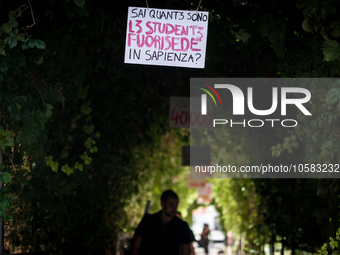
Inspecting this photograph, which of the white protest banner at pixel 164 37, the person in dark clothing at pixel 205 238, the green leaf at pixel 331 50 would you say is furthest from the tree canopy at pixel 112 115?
the person in dark clothing at pixel 205 238

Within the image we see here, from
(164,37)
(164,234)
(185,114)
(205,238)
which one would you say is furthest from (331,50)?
(205,238)

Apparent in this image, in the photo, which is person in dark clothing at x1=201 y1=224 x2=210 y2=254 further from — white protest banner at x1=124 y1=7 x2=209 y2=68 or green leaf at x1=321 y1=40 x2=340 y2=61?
green leaf at x1=321 y1=40 x2=340 y2=61

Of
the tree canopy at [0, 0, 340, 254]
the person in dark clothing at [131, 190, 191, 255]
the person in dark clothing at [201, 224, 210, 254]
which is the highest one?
the tree canopy at [0, 0, 340, 254]

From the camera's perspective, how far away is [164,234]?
328 cm

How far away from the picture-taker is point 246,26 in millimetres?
2145

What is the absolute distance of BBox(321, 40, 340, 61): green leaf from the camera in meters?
1.68

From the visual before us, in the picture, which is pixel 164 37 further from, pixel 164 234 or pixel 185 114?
pixel 185 114

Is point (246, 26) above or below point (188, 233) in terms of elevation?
above

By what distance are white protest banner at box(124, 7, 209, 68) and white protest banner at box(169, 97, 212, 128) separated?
204 centimetres

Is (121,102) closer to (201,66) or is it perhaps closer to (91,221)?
(91,221)

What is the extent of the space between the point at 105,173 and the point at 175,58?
221 cm

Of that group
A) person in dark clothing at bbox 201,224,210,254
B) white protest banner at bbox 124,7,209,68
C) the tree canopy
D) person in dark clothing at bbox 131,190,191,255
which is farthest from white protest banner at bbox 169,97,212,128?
white protest banner at bbox 124,7,209,68

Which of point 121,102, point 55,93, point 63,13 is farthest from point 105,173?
point 63,13

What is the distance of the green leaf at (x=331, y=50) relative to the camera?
168cm
